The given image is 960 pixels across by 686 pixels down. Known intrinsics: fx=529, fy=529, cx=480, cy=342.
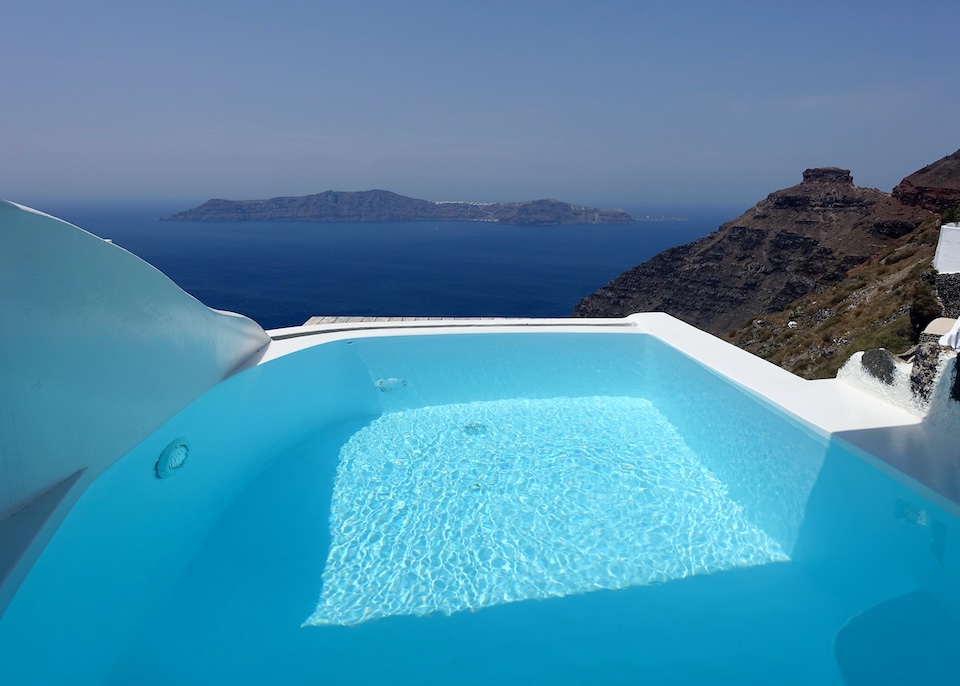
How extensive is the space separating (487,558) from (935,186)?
1638 inches

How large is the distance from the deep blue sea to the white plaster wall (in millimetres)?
31415

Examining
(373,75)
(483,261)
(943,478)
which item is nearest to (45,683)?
(943,478)

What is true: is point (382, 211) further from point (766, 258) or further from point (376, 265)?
point (766, 258)

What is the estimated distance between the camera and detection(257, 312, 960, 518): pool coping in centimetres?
199

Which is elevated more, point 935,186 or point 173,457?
point 935,186

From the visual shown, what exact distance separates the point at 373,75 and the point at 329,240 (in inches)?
2234

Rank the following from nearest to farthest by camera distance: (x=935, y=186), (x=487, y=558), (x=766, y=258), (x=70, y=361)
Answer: (x=70, y=361) < (x=487, y=558) < (x=935, y=186) < (x=766, y=258)

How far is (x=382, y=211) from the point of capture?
333ft

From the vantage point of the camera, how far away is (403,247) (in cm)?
7325

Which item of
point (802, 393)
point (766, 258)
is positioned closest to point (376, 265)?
point (766, 258)

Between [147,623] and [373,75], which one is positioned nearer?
[147,623]

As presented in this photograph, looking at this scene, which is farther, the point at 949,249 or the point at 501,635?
the point at 949,249

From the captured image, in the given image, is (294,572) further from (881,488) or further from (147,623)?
(881,488)

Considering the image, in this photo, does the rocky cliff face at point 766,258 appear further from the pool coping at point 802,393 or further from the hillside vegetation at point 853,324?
the pool coping at point 802,393
